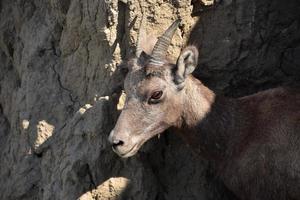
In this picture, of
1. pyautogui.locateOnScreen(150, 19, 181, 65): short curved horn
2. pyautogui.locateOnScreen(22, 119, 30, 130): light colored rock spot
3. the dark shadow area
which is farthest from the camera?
pyautogui.locateOnScreen(22, 119, 30, 130): light colored rock spot

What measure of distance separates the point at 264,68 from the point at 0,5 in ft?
16.0

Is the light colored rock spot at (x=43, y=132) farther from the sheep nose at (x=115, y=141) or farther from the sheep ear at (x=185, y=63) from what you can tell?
the sheep ear at (x=185, y=63)

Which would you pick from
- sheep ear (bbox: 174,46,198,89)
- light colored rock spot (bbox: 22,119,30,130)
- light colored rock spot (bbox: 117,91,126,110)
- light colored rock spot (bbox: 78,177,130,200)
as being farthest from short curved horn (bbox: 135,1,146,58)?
light colored rock spot (bbox: 22,119,30,130)

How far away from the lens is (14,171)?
1114cm

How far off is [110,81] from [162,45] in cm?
130

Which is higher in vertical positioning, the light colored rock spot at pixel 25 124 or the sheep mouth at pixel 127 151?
the sheep mouth at pixel 127 151

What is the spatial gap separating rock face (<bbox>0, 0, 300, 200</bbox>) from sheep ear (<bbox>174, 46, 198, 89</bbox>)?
3.20 ft

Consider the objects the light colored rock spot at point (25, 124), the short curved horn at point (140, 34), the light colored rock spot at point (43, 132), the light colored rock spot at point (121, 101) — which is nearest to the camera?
the short curved horn at point (140, 34)

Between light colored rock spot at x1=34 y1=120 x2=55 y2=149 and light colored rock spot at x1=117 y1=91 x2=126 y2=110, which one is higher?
light colored rock spot at x1=117 y1=91 x2=126 y2=110

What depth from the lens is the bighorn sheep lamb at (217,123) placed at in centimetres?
905

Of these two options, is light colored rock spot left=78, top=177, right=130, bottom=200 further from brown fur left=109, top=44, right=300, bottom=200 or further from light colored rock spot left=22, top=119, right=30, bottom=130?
light colored rock spot left=22, top=119, right=30, bottom=130

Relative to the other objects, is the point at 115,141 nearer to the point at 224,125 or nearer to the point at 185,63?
the point at 185,63

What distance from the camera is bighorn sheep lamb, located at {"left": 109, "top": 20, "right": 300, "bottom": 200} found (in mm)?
9047

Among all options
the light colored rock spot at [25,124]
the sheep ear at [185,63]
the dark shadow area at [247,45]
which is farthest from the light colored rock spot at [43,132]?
the sheep ear at [185,63]
